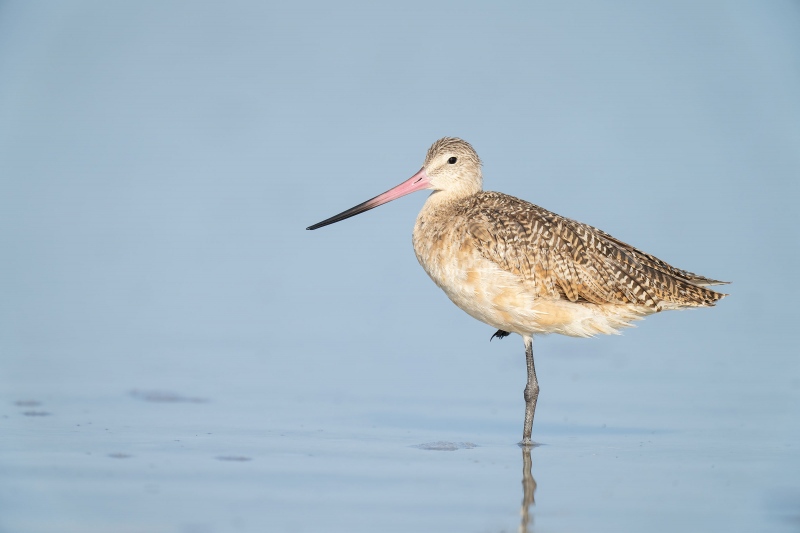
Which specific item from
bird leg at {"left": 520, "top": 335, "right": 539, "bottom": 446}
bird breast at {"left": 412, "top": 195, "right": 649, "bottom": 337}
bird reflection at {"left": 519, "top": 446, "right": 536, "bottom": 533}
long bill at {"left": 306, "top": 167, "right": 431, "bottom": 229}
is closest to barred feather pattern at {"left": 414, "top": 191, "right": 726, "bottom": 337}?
bird breast at {"left": 412, "top": 195, "right": 649, "bottom": 337}

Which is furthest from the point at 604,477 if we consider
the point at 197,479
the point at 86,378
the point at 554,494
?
the point at 86,378

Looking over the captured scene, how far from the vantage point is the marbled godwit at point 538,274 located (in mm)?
7949

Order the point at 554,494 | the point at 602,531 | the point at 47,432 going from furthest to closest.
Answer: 1. the point at 47,432
2. the point at 554,494
3. the point at 602,531

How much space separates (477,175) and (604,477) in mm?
2856

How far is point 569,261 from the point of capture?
26.4 ft

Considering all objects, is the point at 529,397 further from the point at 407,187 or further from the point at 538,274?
the point at 407,187

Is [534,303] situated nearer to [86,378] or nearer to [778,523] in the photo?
[778,523]

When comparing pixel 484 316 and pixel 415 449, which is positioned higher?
pixel 484 316

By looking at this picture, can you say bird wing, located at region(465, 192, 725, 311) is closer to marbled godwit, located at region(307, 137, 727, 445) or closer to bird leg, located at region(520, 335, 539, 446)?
marbled godwit, located at region(307, 137, 727, 445)

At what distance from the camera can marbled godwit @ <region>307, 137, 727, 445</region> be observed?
7.95 meters

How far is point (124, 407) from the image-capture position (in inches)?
323

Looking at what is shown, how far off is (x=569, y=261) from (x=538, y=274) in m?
0.25

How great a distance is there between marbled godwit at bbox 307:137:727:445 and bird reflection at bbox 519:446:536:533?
1.36ft

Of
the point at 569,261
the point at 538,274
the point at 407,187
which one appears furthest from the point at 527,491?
the point at 407,187
